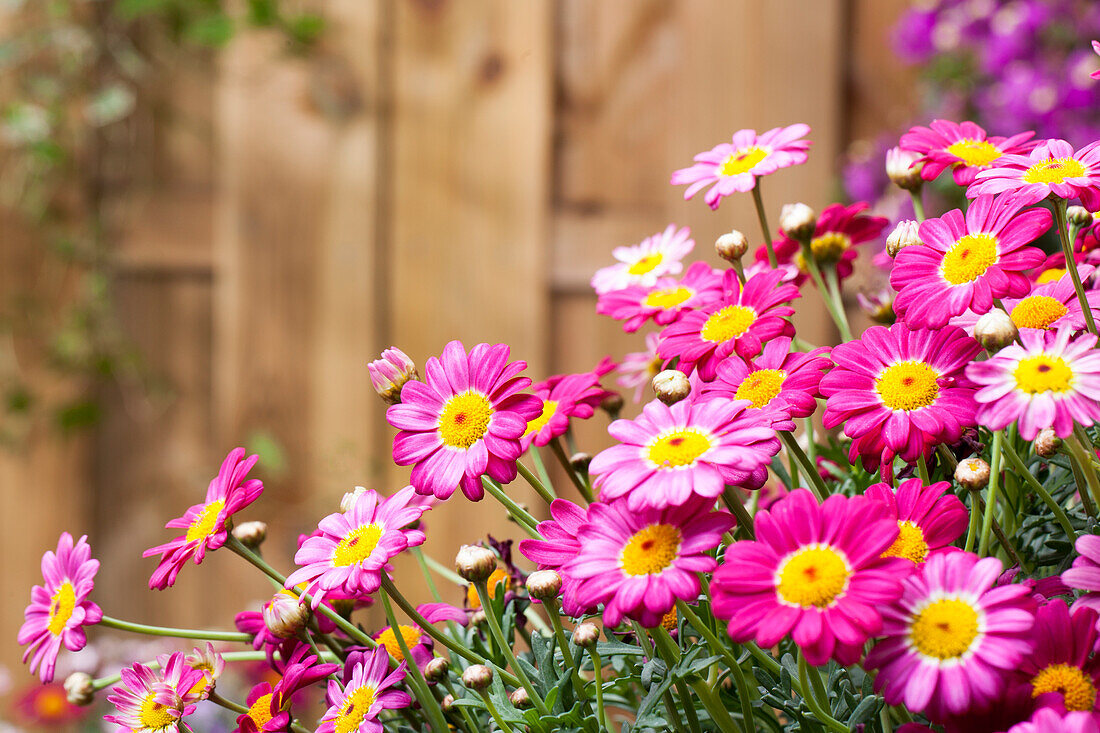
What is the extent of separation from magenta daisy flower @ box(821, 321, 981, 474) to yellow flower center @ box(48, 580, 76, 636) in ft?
0.92

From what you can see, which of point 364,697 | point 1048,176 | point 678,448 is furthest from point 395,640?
point 1048,176

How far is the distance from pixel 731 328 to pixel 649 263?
0.12m

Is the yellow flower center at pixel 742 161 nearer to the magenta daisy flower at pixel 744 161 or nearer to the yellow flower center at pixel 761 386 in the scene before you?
the magenta daisy flower at pixel 744 161

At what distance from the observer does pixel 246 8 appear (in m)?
1.23

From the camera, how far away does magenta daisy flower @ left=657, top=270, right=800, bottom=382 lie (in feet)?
1.06

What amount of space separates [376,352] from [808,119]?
0.63 m

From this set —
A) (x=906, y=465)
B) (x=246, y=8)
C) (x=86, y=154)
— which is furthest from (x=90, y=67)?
(x=906, y=465)

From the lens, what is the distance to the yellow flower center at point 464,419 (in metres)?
0.29

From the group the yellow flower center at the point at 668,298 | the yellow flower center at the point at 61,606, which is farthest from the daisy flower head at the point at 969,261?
the yellow flower center at the point at 61,606

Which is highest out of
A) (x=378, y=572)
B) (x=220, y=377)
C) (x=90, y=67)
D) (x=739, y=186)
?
(x=90, y=67)

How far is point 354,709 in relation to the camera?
0.98 feet

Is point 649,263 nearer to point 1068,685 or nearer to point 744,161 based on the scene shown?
point 744,161

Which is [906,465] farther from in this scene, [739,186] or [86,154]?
[86,154]

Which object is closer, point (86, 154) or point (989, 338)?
point (989, 338)
